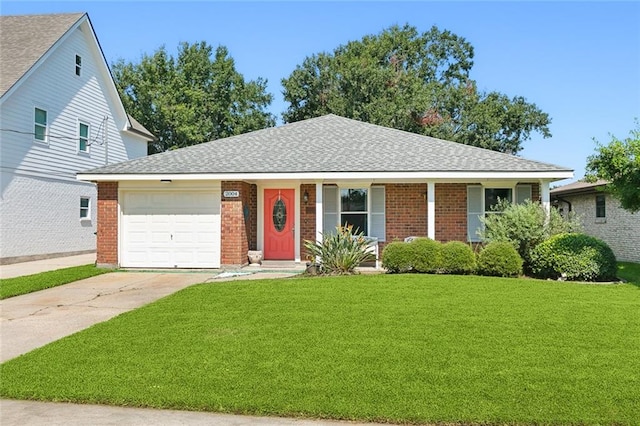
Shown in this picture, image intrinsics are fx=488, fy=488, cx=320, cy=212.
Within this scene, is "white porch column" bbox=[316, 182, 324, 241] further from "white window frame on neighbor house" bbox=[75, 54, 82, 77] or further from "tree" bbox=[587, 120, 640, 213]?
"white window frame on neighbor house" bbox=[75, 54, 82, 77]

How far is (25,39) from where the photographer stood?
61.6 feet

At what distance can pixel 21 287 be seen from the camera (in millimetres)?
10992

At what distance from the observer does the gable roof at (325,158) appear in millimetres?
13984

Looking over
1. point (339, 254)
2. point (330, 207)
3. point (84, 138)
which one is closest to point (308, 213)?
point (330, 207)

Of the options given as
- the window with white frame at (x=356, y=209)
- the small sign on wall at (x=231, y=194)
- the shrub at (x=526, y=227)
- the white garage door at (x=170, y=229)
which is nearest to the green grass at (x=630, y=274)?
the shrub at (x=526, y=227)

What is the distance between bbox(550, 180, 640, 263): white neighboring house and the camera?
1831cm

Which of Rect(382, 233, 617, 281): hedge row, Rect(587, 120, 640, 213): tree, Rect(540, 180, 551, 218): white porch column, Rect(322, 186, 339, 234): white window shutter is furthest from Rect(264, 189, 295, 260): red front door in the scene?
Rect(587, 120, 640, 213): tree

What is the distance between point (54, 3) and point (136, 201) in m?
13.5

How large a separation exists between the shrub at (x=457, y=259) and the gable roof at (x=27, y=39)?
14.6 meters

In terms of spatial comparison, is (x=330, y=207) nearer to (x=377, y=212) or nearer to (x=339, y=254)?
(x=377, y=212)

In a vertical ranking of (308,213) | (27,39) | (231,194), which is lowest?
(308,213)

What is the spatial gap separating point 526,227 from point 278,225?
741 cm

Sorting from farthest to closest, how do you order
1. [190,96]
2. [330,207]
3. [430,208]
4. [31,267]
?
[190,96] < [330,207] < [31,267] < [430,208]

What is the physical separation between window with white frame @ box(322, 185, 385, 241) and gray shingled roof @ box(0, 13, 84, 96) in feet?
36.7
